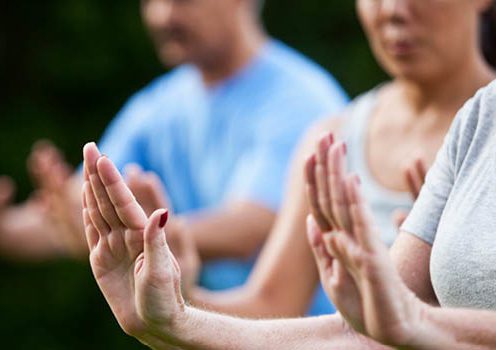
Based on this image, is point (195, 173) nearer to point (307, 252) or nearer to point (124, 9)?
point (307, 252)

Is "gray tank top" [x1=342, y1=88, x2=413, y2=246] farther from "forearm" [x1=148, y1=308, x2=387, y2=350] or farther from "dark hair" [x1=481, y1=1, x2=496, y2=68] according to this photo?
"forearm" [x1=148, y1=308, x2=387, y2=350]

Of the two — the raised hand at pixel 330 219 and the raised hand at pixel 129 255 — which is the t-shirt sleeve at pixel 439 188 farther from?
the raised hand at pixel 129 255

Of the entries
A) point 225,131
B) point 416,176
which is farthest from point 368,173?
point 225,131

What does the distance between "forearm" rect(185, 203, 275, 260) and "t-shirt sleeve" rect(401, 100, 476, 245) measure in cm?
213

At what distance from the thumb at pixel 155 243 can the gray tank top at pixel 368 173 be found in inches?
41.1

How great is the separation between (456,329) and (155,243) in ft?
1.45

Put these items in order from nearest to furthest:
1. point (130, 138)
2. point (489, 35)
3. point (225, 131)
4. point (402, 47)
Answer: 1. point (402, 47)
2. point (489, 35)
3. point (225, 131)
4. point (130, 138)

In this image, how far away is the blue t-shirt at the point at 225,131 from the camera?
498cm

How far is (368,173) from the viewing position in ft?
11.6

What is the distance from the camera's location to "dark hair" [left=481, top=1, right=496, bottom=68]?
3584 millimetres

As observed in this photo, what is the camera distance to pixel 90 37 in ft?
29.7

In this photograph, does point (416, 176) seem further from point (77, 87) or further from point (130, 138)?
point (77, 87)

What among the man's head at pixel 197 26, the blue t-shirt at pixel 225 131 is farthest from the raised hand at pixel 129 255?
the man's head at pixel 197 26

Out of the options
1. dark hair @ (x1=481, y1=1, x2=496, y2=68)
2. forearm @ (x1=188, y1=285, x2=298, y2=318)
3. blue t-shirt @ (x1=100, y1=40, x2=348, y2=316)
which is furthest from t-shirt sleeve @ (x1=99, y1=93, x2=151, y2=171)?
dark hair @ (x1=481, y1=1, x2=496, y2=68)
